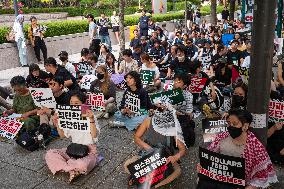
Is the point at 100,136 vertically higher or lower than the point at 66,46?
lower

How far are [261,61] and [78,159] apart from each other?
283cm

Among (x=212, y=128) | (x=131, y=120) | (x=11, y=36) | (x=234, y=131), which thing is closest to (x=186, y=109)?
(x=212, y=128)

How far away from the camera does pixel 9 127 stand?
6.61 metres

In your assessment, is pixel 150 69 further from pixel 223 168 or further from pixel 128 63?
pixel 223 168

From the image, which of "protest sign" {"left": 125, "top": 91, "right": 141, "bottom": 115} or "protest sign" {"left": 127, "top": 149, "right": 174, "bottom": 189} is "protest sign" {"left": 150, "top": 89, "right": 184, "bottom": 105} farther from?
"protest sign" {"left": 127, "top": 149, "right": 174, "bottom": 189}

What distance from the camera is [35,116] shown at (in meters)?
6.82

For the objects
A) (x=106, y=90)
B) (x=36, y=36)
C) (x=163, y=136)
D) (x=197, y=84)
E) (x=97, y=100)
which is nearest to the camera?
(x=163, y=136)

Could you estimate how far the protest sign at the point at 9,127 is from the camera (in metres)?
6.52

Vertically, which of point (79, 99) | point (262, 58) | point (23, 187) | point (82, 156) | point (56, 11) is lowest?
point (23, 187)

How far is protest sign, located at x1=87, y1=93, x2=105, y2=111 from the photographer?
729 cm

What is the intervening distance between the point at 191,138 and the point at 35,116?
2.95 m

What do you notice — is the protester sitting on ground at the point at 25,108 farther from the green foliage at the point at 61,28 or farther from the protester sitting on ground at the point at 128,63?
the green foliage at the point at 61,28

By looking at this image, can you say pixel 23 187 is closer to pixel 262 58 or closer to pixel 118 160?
pixel 118 160

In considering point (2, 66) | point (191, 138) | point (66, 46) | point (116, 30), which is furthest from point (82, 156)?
point (116, 30)
